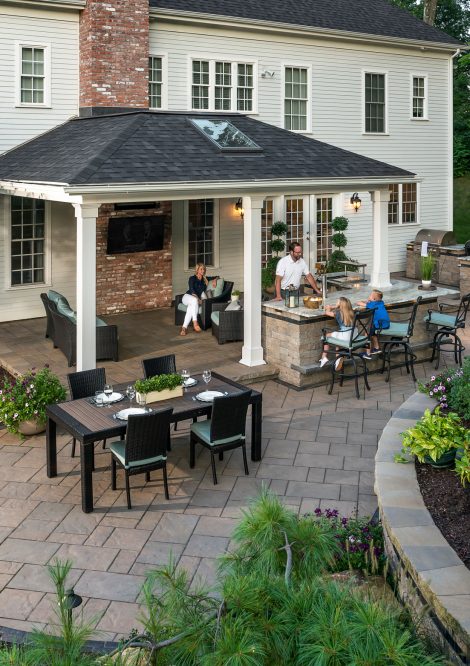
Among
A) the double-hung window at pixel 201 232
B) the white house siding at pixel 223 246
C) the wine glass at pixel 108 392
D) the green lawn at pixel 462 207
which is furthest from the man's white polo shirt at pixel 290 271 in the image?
the green lawn at pixel 462 207

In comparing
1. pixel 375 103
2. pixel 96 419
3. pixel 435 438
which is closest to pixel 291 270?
pixel 96 419

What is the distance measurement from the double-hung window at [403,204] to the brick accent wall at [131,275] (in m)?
7.85

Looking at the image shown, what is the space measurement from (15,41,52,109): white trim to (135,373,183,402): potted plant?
933cm

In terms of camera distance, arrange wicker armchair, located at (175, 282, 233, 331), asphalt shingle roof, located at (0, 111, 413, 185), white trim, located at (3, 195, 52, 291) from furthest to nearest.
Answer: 1. white trim, located at (3, 195, 52, 291)
2. wicker armchair, located at (175, 282, 233, 331)
3. asphalt shingle roof, located at (0, 111, 413, 185)

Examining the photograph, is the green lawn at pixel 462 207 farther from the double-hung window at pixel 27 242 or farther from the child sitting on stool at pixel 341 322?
the child sitting on stool at pixel 341 322

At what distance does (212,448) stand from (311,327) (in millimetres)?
4119

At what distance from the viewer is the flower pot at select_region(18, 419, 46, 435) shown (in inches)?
380

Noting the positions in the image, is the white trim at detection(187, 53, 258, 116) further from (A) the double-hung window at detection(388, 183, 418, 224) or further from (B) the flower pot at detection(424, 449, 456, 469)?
(B) the flower pot at detection(424, 449, 456, 469)

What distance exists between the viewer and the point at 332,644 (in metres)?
2.92

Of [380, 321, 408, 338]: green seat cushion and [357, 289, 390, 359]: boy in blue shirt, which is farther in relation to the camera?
[380, 321, 408, 338]: green seat cushion

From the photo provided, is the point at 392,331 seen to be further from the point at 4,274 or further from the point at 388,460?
the point at 4,274

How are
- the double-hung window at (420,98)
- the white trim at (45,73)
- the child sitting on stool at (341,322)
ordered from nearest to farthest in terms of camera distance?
the child sitting on stool at (341,322)
the white trim at (45,73)
the double-hung window at (420,98)

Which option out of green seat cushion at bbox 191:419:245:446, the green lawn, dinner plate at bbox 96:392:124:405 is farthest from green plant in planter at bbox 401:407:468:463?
the green lawn

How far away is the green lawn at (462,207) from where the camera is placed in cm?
2986
